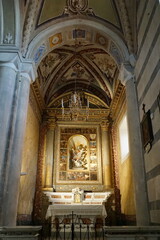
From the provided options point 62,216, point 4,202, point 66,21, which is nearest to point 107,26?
point 66,21

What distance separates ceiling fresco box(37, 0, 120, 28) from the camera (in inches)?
290

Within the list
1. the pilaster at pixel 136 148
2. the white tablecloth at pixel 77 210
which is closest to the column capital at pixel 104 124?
the white tablecloth at pixel 77 210

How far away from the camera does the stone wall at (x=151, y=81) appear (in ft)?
15.6

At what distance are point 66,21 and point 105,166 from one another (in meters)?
6.85

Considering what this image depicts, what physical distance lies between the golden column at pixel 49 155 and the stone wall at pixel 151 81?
20.2ft

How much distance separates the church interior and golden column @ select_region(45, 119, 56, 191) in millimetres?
49

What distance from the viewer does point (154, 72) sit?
16.6 feet

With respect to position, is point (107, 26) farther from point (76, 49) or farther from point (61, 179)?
point (61, 179)

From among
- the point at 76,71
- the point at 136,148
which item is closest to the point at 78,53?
the point at 76,71

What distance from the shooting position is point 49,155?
36.2 ft

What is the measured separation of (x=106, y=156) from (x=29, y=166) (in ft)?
13.1

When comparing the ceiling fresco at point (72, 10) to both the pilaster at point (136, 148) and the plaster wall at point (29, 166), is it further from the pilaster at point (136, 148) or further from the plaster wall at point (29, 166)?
the plaster wall at point (29, 166)

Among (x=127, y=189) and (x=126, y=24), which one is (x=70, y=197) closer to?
(x=127, y=189)

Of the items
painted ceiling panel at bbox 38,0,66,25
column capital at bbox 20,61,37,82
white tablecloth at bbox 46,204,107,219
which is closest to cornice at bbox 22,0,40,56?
painted ceiling panel at bbox 38,0,66,25
